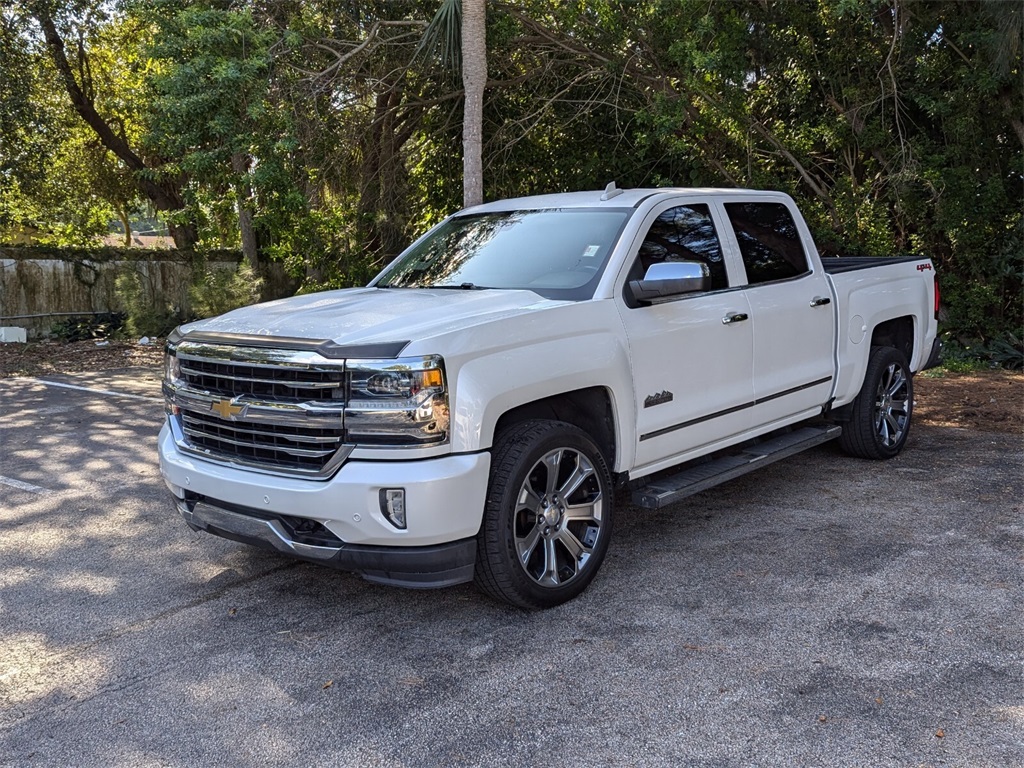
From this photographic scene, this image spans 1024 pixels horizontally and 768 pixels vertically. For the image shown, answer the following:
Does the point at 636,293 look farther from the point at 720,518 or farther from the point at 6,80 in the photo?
the point at 6,80

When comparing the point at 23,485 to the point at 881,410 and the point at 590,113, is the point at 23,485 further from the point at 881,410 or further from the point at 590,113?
the point at 590,113

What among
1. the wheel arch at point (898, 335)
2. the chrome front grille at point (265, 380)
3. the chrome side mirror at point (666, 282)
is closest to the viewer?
the chrome front grille at point (265, 380)

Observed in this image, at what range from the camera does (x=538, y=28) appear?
11.8 meters

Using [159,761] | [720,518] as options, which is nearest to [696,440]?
[720,518]

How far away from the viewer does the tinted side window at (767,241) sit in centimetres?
582

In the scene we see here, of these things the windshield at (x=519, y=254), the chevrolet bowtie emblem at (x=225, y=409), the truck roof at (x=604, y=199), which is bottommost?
the chevrolet bowtie emblem at (x=225, y=409)

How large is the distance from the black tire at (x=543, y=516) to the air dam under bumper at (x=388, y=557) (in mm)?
162

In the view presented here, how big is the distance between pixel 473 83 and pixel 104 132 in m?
12.0

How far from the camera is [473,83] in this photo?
9.98 metres

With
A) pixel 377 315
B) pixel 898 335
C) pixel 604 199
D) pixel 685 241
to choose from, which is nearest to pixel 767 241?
pixel 685 241

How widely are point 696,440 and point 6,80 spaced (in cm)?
1429

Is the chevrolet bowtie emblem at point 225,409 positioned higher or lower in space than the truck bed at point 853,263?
lower

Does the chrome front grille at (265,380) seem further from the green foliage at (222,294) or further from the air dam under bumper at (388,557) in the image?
the green foliage at (222,294)

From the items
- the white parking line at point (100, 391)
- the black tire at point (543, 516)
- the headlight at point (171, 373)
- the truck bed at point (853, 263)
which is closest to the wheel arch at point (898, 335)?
the truck bed at point (853, 263)
